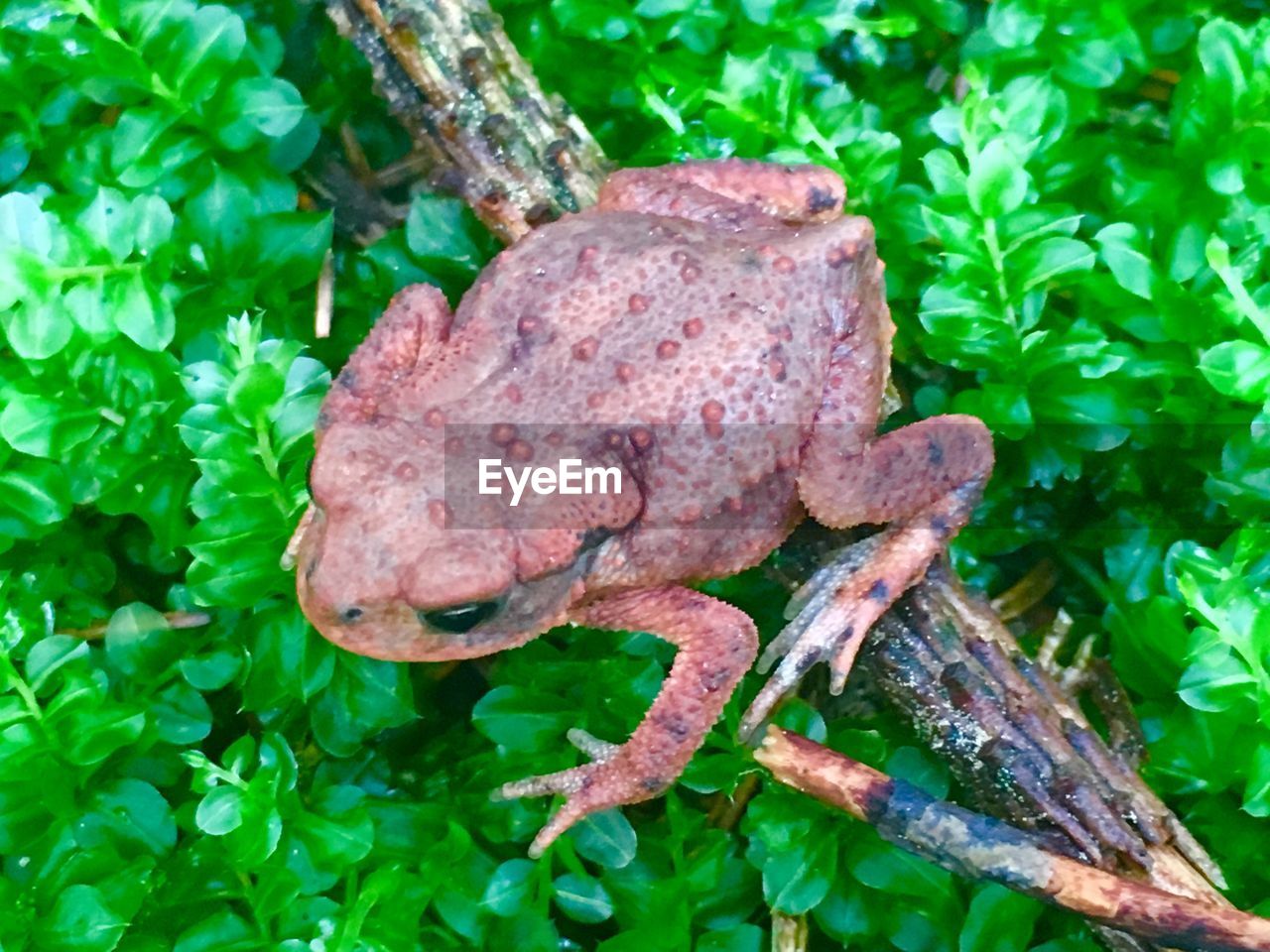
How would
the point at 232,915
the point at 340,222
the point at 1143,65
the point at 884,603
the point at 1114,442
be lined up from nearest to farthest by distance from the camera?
1. the point at 232,915
2. the point at 884,603
3. the point at 1114,442
4. the point at 1143,65
5. the point at 340,222

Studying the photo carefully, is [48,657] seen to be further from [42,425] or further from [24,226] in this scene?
[24,226]

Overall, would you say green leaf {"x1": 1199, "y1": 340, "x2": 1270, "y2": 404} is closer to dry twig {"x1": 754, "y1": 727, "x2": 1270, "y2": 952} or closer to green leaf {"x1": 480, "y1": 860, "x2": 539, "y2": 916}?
→ dry twig {"x1": 754, "y1": 727, "x2": 1270, "y2": 952}

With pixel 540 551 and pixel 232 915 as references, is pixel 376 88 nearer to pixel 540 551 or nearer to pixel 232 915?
pixel 540 551

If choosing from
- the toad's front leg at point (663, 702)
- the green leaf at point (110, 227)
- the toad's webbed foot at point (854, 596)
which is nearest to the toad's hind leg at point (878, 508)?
the toad's webbed foot at point (854, 596)

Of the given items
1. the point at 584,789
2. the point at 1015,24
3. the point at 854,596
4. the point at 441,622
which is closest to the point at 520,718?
the point at 584,789

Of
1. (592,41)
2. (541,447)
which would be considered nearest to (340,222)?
(592,41)

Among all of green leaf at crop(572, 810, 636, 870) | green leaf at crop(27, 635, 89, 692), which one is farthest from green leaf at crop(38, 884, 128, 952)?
green leaf at crop(572, 810, 636, 870)

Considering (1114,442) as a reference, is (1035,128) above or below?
above
